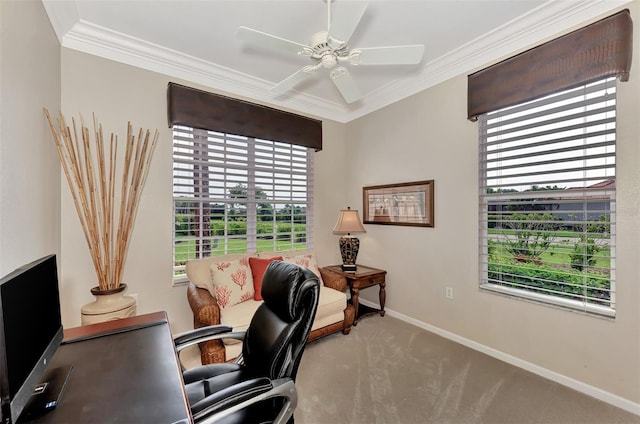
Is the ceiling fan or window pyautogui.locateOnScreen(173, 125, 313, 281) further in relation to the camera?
window pyautogui.locateOnScreen(173, 125, 313, 281)

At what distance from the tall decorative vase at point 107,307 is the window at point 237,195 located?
64 cm

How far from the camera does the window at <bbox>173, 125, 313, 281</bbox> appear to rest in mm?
2848

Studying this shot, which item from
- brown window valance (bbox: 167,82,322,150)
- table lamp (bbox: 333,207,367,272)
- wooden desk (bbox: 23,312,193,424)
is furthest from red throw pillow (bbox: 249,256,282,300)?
brown window valance (bbox: 167,82,322,150)

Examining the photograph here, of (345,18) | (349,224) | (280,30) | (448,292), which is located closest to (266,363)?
(345,18)

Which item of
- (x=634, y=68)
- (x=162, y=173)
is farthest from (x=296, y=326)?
(x=634, y=68)

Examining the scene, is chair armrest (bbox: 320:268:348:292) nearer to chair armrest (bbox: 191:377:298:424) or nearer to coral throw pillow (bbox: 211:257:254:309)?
coral throw pillow (bbox: 211:257:254:309)

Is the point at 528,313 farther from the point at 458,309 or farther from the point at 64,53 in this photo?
the point at 64,53

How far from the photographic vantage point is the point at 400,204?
328 centimetres

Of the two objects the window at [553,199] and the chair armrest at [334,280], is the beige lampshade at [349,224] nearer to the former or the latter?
the chair armrest at [334,280]

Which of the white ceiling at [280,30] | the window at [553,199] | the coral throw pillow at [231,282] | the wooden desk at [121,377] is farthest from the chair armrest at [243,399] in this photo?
the white ceiling at [280,30]

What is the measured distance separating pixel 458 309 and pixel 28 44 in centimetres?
374

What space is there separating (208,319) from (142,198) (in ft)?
4.24

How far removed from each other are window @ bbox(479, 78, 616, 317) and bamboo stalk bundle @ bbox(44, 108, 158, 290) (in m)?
3.10

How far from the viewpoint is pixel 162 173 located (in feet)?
8.84
